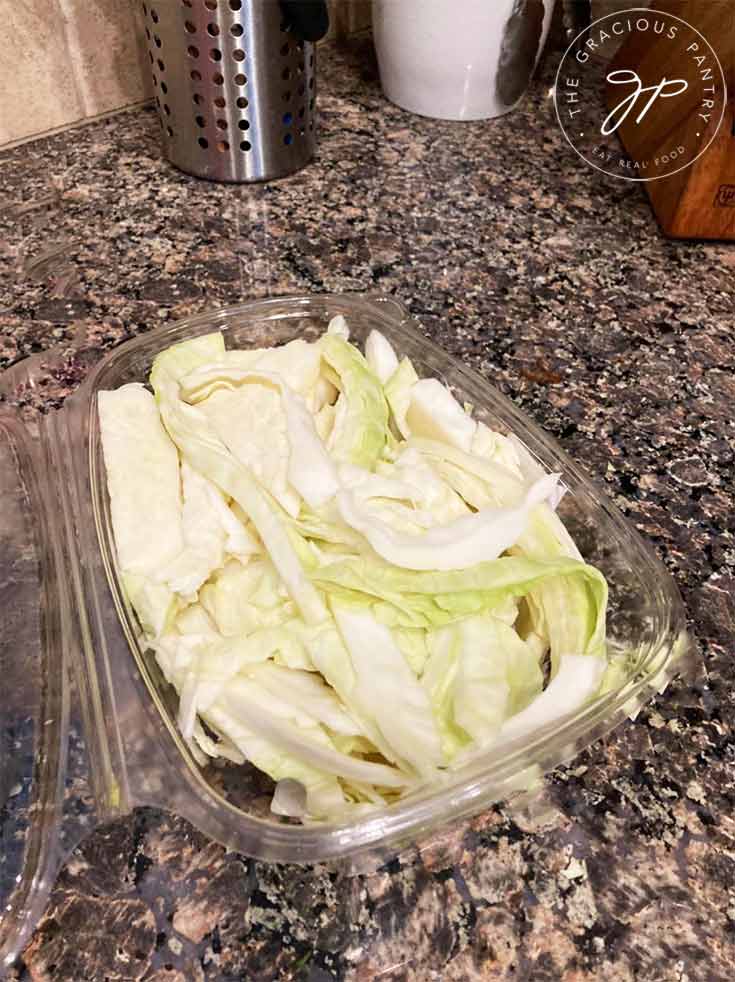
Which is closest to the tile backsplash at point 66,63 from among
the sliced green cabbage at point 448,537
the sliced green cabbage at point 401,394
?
the sliced green cabbage at point 401,394

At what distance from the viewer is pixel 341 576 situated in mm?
605

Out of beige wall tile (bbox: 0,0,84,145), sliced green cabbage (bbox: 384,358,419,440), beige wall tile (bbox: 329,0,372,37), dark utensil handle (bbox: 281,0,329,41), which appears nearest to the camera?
sliced green cabbage (bbox: 384,358,419,440)

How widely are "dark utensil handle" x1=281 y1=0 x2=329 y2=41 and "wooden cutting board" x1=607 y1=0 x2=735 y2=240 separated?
550mm

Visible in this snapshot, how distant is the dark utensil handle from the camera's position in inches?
40.1

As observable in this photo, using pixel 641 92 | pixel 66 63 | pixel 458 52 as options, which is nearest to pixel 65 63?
pixel 66 63

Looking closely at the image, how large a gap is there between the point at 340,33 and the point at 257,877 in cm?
165

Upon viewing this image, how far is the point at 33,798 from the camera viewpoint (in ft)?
1.69

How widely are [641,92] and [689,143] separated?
1.02 feet

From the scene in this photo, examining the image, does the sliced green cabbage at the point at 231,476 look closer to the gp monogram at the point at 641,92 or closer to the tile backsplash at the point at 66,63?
the tile backsplash at the point at 66,63

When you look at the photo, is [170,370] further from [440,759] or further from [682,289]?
[682,289]

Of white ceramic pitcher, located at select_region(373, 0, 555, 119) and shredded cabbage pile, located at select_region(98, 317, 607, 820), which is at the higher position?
white ceramic pitcher, located at select_region(373, 0, 555, 119)

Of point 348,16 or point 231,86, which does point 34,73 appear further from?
point 348,16

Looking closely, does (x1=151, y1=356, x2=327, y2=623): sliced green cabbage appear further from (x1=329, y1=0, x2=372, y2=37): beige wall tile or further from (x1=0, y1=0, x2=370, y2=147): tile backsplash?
(x1=329, y1=0, x2=372, y2=37): beige wall tile

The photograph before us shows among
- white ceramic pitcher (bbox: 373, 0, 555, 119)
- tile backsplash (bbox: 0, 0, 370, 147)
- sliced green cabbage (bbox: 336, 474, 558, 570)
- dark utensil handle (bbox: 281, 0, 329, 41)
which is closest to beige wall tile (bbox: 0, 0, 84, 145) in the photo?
tile backsplash (bbox: 0, 0, 370, 147)
